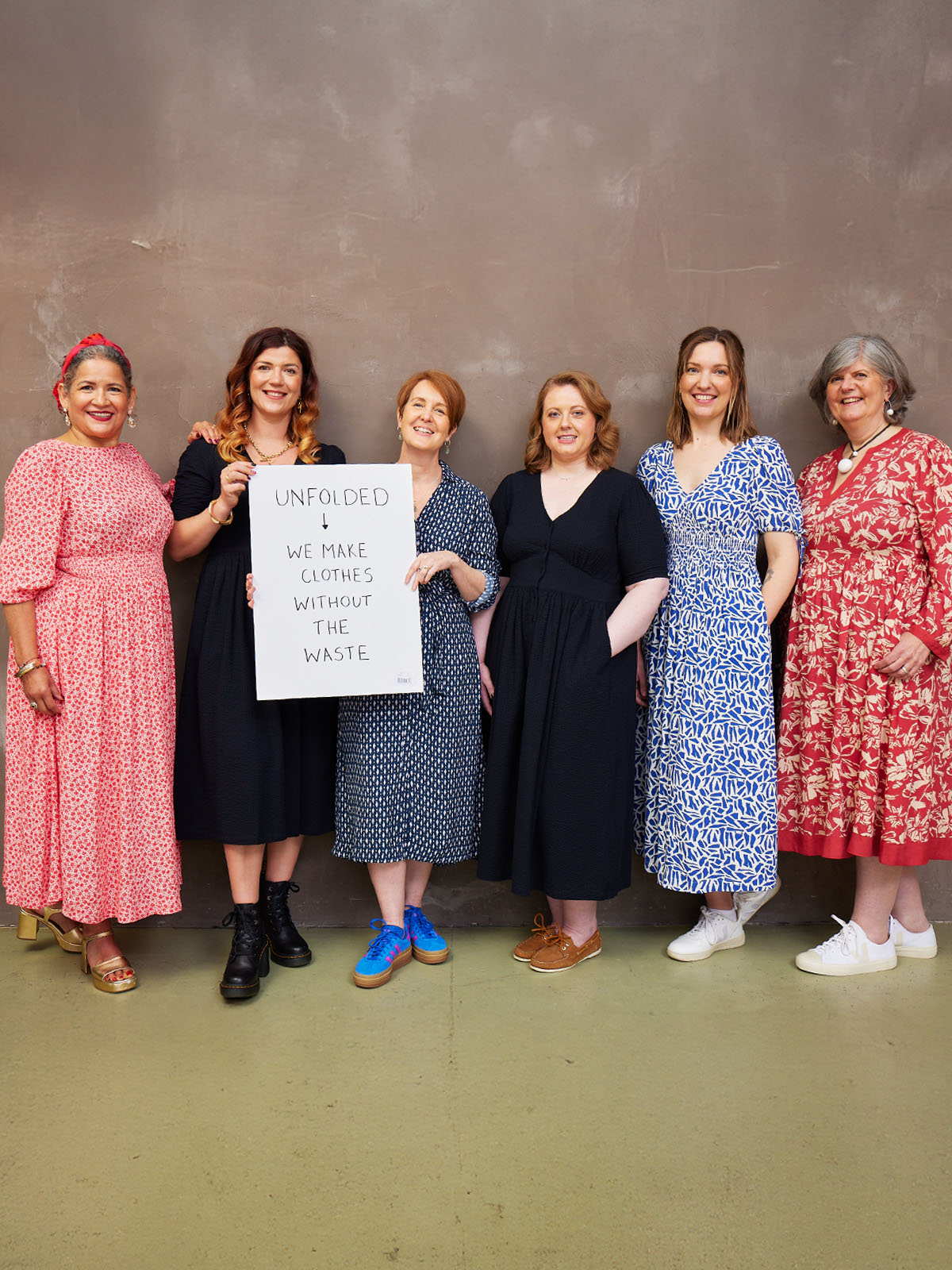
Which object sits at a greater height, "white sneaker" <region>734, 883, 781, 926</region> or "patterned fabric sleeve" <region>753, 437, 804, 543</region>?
"patterned fabric sleeve" <region>753, 437, 804, 543</region>

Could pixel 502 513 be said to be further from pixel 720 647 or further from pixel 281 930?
pixel 281 930

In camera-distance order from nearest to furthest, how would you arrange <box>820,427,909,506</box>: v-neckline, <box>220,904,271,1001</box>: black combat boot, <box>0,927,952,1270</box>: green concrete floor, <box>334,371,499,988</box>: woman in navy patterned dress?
1. <box>0,927,952,1270</box>: green concrete floor
2. <box>220,904,271,1001</box>: black combat boot
3. <box>334,371,499,988</box>: woman in navy patterned dress
4. <box>820,427,909,506</box>: v-neckline

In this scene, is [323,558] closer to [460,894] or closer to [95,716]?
[95,716]

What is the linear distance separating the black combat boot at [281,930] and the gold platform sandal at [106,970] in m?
0.41

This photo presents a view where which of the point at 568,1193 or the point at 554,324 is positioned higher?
the point at 554,324

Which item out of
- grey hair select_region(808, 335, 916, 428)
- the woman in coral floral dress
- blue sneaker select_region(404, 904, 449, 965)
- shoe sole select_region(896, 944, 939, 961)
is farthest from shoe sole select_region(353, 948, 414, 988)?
grey hair select_region(808, 335, 916, 428)

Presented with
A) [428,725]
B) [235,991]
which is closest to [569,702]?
[428,725]

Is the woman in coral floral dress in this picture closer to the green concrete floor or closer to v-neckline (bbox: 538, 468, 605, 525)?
the green concrete floor

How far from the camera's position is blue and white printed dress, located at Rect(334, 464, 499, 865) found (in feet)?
8.52

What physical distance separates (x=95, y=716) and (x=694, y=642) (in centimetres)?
176

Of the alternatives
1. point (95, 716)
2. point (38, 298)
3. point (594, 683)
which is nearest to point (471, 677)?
point (594, 683)

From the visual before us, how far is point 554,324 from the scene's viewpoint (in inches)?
117

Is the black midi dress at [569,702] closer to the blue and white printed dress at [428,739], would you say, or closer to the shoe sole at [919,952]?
the blue and white printed dress at [428,739]

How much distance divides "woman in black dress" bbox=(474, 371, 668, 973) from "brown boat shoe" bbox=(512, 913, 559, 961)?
5 cm
